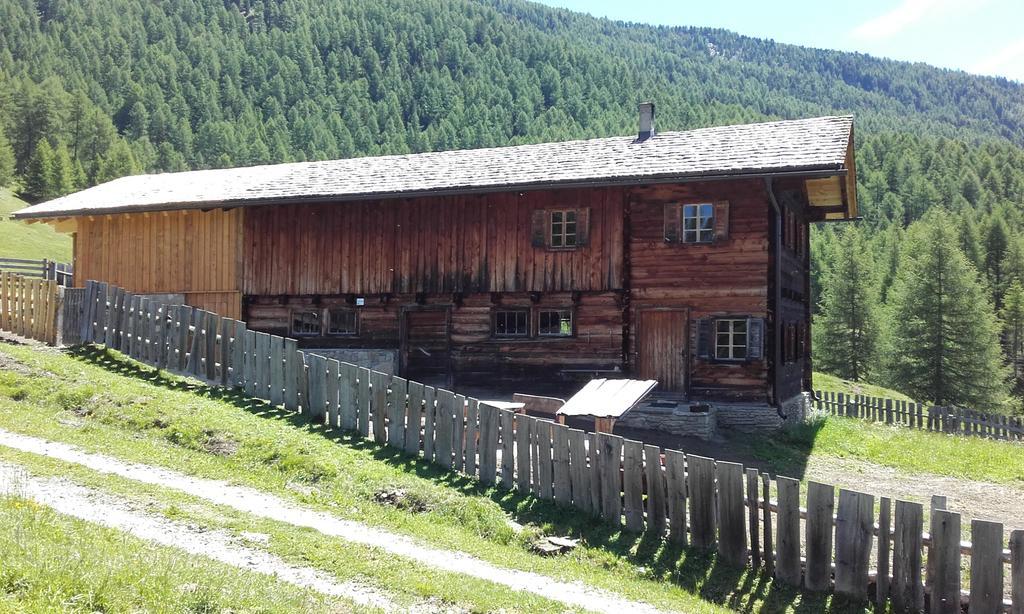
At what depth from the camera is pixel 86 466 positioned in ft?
34.3

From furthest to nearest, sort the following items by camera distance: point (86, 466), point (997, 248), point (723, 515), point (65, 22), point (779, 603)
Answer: point (65, 22)
point (997, 248)
point (86, 466)
point (723, 515)
point (779, 603)

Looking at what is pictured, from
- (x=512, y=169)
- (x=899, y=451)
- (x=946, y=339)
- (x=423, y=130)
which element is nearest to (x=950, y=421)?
(x=899, y=451)

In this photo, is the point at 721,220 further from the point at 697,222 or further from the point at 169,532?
the point at 169,532

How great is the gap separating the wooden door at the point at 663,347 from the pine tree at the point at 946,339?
29359mm

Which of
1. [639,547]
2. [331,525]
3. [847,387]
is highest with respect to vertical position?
[331,525]

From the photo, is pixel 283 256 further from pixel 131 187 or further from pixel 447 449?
pixel 447 449

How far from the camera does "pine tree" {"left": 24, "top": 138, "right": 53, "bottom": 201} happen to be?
83812 mm

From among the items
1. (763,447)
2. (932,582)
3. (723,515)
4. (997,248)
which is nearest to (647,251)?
(763,447)

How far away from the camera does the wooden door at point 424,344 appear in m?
23.2

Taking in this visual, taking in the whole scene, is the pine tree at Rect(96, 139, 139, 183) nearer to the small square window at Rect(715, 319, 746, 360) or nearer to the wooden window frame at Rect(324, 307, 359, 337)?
the wooden window frame at Rect(324, 307, 359, 337)

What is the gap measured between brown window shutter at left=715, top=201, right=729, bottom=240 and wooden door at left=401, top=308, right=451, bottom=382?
814 cm

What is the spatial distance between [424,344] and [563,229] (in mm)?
5514

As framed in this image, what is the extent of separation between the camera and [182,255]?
24.9 meters

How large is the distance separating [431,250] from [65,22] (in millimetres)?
201576
